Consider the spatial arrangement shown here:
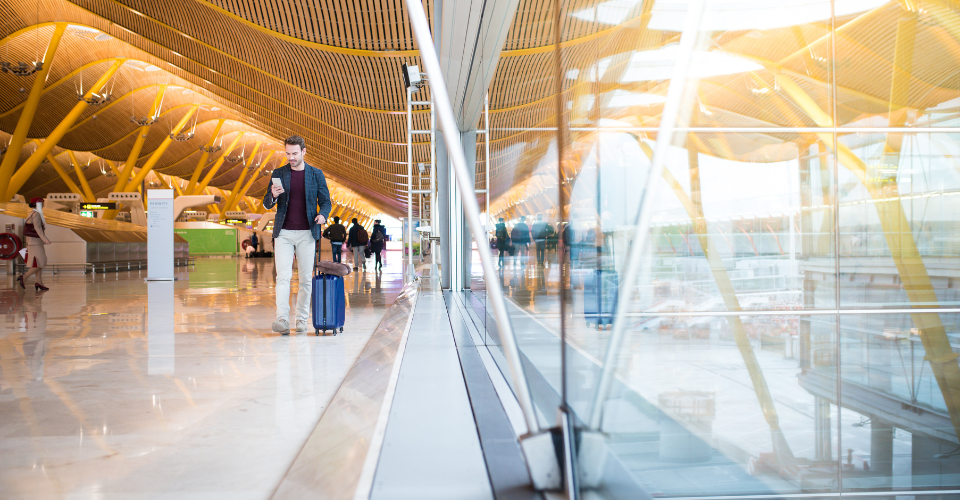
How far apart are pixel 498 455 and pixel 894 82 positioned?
4.28m

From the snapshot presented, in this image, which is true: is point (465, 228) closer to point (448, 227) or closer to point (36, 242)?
point (448, 227)

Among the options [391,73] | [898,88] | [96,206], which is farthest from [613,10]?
[96,206]

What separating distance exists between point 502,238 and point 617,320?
2877 mm

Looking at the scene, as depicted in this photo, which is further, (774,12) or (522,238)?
(774,12)

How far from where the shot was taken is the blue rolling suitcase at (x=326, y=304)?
5.27 metres

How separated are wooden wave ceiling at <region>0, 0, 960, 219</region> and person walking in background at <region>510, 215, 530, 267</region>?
0.25m

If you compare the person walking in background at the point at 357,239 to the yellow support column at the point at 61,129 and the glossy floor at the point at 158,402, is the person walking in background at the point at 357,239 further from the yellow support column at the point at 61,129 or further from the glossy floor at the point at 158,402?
the yellow support column at the point at 61,129

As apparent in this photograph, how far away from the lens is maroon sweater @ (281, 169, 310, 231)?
5332 mm

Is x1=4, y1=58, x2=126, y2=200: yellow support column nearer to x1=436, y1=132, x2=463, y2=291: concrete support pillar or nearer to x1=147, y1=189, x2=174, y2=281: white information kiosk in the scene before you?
x1=147, y1=189, x2=174, y2=281: white information kiosk

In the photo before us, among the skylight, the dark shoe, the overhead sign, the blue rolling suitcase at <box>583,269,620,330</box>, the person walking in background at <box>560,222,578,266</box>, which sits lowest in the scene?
the dark shoe

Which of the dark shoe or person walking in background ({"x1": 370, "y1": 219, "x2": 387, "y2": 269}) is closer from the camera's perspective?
the dark shoe

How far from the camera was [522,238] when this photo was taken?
3533 millimetres

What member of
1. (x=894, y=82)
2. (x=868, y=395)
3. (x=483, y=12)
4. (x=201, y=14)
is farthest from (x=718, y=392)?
(x=201, y=14)

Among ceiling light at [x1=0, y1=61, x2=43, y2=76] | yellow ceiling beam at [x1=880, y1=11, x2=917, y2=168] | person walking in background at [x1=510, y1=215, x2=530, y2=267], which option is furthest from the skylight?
ceiling light at [x1=0, y1=61, x2=43, y2=76]
